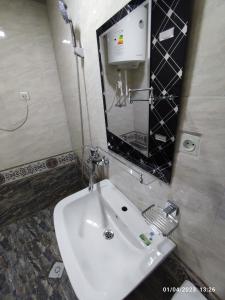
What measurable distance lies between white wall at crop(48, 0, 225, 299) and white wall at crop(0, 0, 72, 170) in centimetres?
78

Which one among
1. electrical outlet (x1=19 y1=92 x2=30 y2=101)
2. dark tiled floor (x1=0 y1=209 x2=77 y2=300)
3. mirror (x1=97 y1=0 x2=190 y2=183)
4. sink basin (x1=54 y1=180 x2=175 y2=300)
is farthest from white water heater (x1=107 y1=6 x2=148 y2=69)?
dark tiled floor (x1=0 y1=209 x2=77 y2=300)

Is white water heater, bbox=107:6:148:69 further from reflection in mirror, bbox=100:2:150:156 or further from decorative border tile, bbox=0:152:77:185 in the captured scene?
decorative border tile, bbox=0:152:77:185

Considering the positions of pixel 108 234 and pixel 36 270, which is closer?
pixel 108 234

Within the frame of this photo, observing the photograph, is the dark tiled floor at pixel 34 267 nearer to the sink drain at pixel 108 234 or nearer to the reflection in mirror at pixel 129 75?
the sink drain at pixel 108 234

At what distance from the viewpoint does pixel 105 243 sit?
853mm

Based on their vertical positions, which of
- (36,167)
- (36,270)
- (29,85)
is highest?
(29,85)

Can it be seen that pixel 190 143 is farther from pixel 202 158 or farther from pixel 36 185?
pixel 36 185

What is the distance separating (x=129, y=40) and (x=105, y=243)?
1085mm

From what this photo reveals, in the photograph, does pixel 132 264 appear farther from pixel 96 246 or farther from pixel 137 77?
pixel 137 77

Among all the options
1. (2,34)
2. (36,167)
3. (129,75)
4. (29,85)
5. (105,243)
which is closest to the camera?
(129,75)

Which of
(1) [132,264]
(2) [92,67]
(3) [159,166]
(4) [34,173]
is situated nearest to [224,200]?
(3) [159,166]

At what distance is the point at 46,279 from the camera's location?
1.17m

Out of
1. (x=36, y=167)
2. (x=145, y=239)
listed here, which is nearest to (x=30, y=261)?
(x=36, y=167)

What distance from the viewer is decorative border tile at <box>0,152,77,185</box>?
151cm
